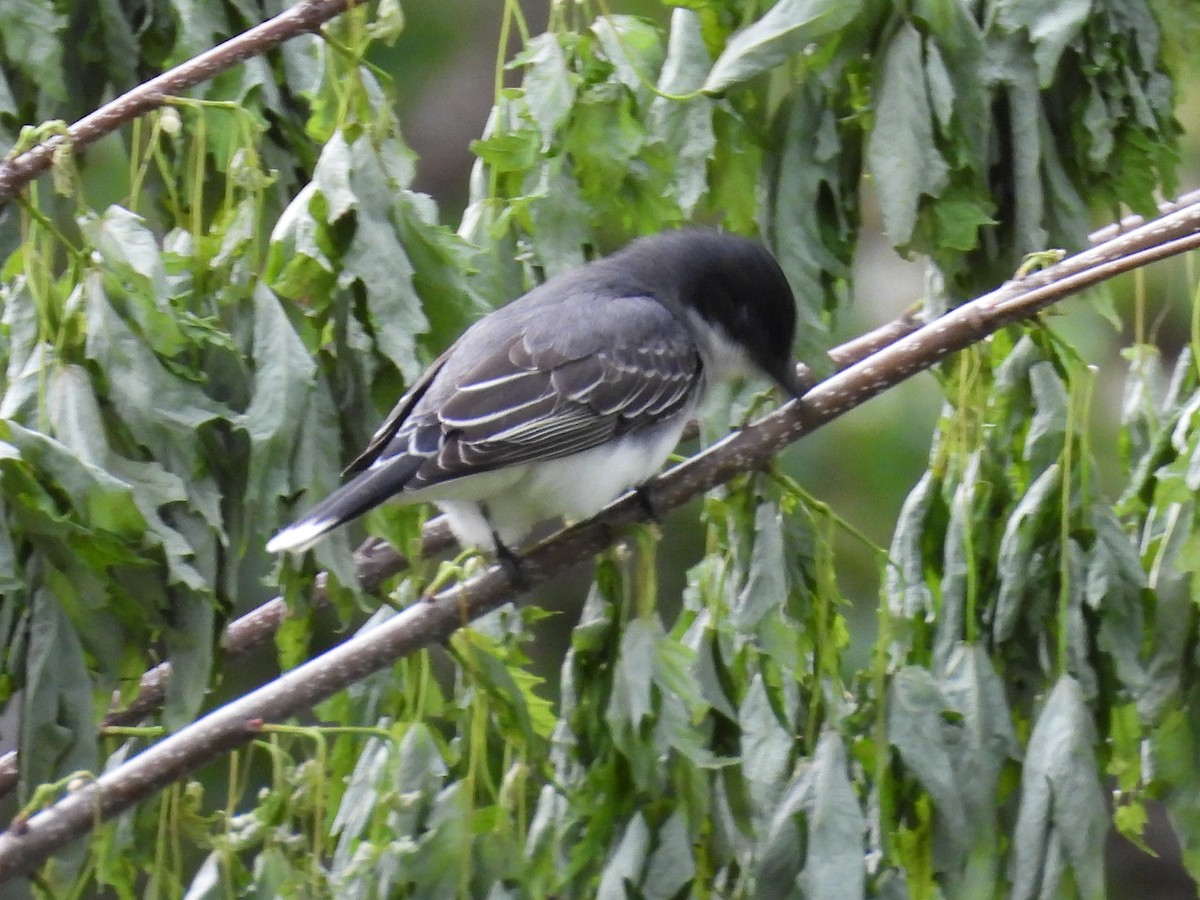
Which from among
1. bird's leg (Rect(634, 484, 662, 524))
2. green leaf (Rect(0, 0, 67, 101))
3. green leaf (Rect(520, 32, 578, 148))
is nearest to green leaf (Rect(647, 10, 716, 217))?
green leaf (Rect(520, 32, 578, 148))

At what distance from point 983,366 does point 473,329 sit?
3.73 feet

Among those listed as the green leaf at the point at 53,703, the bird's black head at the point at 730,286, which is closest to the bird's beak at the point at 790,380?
the bird's black head at the point at 730,286

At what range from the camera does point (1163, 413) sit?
289cm

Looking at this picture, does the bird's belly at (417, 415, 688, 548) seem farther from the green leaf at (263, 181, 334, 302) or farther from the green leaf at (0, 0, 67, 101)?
the green leaf at (0, 0, 67, 101)

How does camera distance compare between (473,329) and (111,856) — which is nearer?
(111,856)

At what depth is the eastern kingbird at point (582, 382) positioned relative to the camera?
312cm

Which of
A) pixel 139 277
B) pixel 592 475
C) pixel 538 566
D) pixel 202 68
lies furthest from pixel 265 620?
pixel 202 68

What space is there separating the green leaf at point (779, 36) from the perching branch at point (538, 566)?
0.47 meters

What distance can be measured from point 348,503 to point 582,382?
89cm

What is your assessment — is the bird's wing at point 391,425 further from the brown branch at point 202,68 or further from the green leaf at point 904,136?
the green leaf at point 904,136

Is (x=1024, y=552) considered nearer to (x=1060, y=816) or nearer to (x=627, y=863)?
(x=1060, y=816)

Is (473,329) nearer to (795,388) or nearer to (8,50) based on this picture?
(795,388)

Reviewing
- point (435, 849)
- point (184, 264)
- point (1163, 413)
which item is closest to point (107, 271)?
point (184, 264)

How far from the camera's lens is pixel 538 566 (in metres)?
2.79
